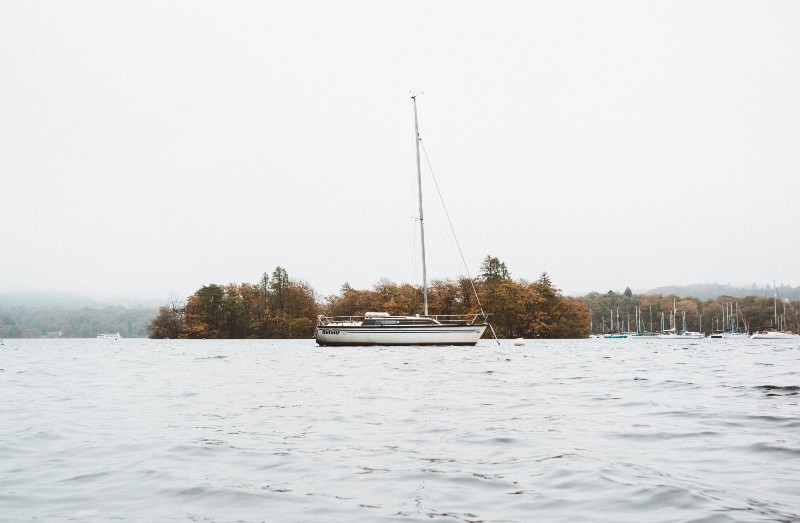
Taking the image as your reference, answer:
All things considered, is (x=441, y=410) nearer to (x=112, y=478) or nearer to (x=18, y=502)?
(x=112, y=478)

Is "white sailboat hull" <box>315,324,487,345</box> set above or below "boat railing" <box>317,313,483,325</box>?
below

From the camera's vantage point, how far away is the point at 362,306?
141 metres

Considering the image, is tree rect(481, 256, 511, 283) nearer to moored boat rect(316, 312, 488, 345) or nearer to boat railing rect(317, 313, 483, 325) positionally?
boat railing rect(317, 313, 483, 325)

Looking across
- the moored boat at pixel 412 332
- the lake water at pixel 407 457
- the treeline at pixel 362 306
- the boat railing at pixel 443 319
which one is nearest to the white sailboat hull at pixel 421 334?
the moored boat at pixel 412 332

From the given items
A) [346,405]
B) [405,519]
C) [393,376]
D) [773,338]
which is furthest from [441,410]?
[773,338]

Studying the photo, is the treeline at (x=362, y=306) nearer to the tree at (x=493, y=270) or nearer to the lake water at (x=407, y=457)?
the tree at (x=493, y=270)

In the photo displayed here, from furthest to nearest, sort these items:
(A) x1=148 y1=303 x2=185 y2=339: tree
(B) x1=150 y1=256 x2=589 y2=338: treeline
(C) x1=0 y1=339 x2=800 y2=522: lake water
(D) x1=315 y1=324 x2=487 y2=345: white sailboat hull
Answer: (A) x1=148 y1=303 x2=185 y2=339: tree, (B) x1=150 y1=256 x2=589 y2=338: treeline, (D) x1=315 y1=324 x2=487 y2=345: white sailboat hull, (C) x1=0 y1=339 x2=800 y2=522: lake water

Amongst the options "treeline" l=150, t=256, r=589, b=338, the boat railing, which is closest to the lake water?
the boat railing

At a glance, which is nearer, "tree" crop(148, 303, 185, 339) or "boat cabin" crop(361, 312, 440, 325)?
"boat cabin" crop(361, 312, 440, 325)

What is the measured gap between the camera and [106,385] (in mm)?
23219

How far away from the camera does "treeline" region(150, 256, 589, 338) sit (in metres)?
128

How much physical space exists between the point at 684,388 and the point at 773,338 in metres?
132

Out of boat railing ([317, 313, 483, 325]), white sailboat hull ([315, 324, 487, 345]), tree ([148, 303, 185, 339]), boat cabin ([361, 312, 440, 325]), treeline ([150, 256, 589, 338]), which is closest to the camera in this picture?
white sailboat hull ([315, 324, 487, 345])

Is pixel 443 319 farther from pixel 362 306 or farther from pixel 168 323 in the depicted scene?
pixel 168 323
